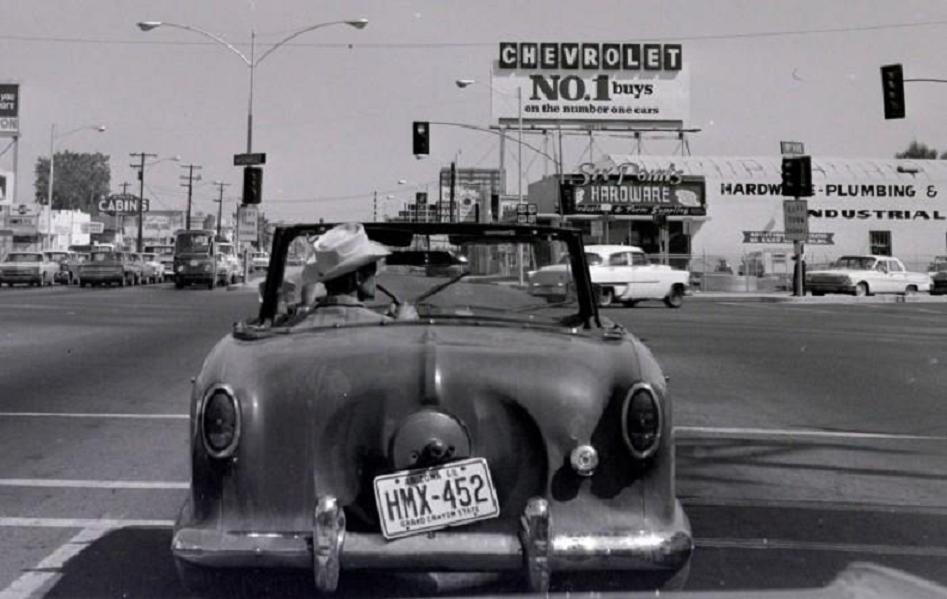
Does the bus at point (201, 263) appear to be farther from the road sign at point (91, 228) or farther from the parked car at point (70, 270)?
the road sign at point (91, 228)

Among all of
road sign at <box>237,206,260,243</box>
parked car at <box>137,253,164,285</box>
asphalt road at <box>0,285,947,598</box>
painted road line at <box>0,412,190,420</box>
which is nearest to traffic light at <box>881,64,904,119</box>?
asphalt road at <box>0,285,947,598</box>

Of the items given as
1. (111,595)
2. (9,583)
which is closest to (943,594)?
(111,595)

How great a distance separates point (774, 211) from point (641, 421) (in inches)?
2021

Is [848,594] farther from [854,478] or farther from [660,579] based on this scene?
[854,478]

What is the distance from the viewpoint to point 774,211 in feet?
172

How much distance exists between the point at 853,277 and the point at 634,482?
123 feet

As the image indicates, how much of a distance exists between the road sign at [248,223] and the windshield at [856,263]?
78.4 ft

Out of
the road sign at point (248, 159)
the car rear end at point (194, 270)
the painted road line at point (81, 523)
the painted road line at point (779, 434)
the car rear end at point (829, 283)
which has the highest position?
the road sign at point (248, 159)

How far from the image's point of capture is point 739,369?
13.3 metres

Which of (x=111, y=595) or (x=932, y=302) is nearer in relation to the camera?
(x=111, y=595)

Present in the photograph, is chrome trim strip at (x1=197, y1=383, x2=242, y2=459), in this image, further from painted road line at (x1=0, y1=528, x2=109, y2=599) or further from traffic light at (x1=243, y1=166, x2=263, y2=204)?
traffic light at (x1=243, y1=166, x2=263, y2=204)

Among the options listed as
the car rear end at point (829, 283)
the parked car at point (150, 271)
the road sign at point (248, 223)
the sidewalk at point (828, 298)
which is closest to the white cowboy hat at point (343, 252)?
the sidewalk at point (828, 298)

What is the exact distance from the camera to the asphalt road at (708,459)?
4723mm

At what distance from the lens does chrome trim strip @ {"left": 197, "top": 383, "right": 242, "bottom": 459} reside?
3.40m
